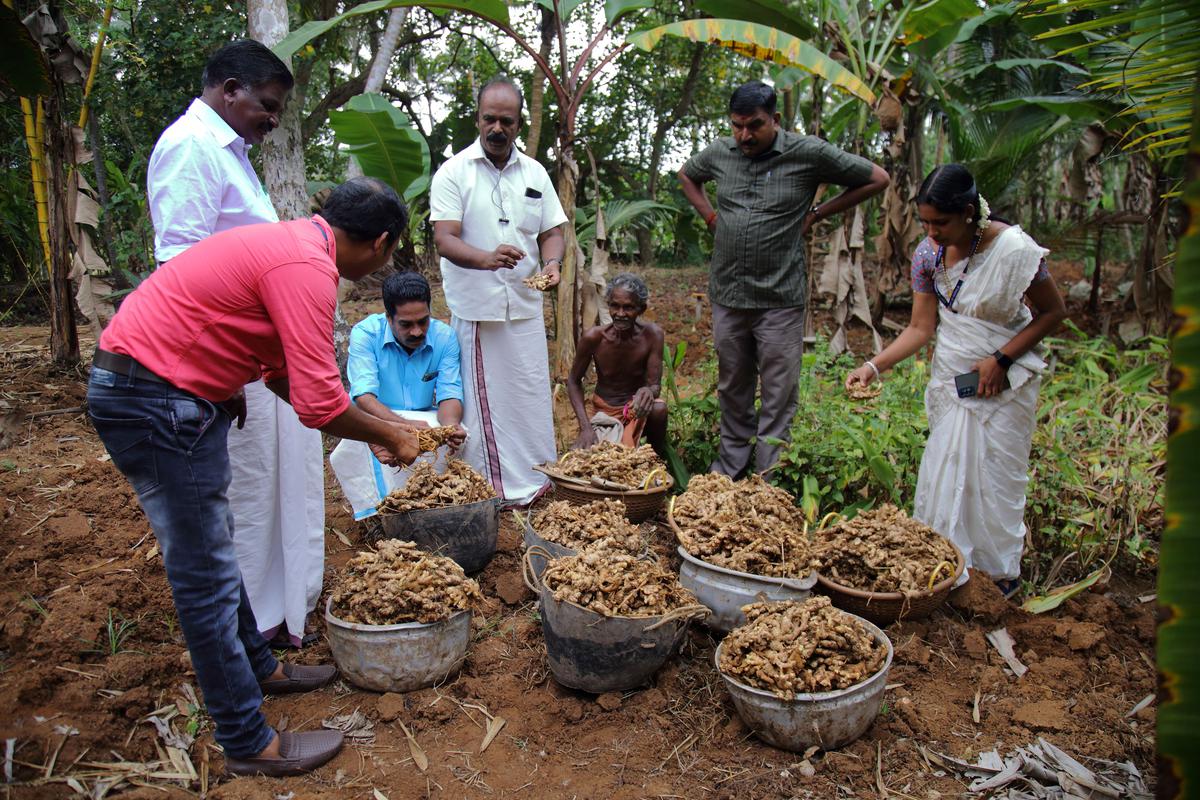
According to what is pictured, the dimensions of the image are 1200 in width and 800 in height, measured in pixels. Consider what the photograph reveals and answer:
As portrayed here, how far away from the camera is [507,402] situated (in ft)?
14.9

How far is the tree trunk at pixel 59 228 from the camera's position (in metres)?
5.43

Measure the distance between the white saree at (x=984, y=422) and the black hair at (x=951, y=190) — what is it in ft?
0.84

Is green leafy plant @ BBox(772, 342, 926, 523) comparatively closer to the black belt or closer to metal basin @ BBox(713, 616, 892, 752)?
metal basin @ BBox(713, 616, 892, 752)

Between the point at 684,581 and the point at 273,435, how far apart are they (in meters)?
1.72

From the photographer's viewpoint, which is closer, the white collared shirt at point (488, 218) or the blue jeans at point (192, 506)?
the blue jeans at point (192, 506)

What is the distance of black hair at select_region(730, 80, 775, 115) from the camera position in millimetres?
4133

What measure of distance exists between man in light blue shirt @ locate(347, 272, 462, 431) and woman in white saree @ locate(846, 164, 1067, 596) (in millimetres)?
2084

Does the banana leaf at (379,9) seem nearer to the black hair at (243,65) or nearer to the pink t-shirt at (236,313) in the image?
the black hair at (243,65)

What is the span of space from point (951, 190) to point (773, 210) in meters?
1.24

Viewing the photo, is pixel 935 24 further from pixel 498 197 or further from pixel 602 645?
pixel 602 645

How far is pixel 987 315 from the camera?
344 cm

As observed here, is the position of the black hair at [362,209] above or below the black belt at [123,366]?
above

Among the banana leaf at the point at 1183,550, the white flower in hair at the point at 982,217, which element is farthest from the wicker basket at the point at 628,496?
A: the banana leaf at the point at 1183,550

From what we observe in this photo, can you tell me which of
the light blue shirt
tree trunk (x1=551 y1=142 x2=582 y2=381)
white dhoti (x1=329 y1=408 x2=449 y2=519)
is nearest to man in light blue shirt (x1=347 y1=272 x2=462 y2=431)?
the light blue shirt
